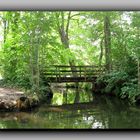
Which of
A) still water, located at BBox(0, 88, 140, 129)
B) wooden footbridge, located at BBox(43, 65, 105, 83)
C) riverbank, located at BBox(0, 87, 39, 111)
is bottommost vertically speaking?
still water, located at BBox(0, 88, 140, 129)

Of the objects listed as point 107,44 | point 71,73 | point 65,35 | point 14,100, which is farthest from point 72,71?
point 14,100

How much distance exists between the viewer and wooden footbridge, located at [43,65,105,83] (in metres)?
4.49

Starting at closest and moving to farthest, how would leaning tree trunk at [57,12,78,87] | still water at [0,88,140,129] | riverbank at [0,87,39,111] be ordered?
still water at [0,88,140,129] < riverbank at [0,87,39,111] < leaning tree trunk at [57,12,78,87]

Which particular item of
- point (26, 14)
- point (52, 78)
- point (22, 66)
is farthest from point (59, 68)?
point (26, 14)

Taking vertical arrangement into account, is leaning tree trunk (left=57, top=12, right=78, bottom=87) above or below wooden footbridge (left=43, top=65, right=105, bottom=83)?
above

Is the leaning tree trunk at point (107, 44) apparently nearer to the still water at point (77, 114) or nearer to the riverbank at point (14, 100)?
the still water at point (77, 114)

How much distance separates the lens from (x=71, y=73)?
446 centimetres

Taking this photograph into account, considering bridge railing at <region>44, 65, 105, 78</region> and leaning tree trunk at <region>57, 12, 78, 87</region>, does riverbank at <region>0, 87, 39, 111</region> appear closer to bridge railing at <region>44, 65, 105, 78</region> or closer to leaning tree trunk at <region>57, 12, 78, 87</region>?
bridge railing at <region>44, 65, 105, 78</region>

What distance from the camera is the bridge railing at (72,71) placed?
4484mm

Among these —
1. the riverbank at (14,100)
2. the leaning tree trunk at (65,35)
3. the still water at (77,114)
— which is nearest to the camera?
the still water at (77,114)

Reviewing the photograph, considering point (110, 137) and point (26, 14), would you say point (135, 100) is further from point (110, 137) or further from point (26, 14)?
point (26, 14)

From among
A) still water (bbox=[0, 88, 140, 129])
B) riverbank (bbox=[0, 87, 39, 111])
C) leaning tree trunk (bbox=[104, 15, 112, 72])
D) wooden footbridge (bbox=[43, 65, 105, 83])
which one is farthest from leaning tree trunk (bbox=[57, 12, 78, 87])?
riverbank (bbox=[0, 87, 39, 111])

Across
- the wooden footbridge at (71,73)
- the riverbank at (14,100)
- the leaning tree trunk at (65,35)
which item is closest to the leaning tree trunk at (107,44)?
the wooden footbridge at (71,73)
